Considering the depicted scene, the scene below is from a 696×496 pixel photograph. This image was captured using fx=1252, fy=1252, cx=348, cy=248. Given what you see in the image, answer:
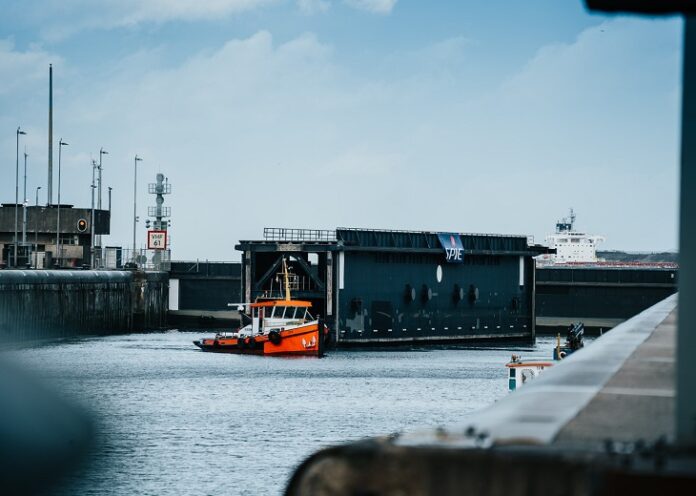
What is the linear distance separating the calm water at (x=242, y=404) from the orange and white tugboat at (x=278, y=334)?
1.17 meters

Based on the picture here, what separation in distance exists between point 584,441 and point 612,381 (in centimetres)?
308

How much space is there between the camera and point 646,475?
3.95 m

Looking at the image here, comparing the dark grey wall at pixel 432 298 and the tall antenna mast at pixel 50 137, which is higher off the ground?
the tall antenna mast at pixel 50 137

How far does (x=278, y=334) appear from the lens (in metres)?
70.1

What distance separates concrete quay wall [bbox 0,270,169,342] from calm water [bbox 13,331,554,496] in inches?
121

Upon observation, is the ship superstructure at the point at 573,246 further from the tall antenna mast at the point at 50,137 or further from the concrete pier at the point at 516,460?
the concrete pier at the point at 516,460

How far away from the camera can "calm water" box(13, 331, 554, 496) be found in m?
28.4

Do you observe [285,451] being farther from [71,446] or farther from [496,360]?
[496,360]

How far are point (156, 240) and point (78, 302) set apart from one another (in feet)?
94.8

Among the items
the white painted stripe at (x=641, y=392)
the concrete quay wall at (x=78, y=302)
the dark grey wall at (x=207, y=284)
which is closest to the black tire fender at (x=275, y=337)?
the concrete quay wall at (x=78, y=302)

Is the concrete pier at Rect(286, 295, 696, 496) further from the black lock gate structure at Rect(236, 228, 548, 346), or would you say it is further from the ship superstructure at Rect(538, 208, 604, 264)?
the ship superstructure at Rect(538, 208, 604, 264)

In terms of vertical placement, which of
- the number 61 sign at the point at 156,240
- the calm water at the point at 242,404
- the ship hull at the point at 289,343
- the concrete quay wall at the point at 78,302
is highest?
the number 61 sign at the point at 156,240

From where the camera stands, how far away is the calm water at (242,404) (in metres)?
28.4

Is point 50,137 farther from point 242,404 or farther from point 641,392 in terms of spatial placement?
point 641,392
